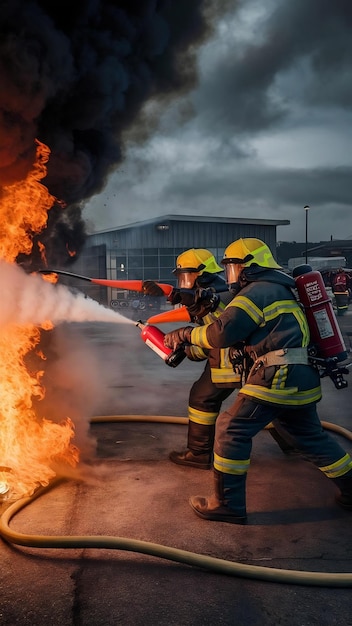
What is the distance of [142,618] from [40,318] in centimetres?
256

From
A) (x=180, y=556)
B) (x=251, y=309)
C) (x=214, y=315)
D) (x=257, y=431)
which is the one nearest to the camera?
(x=180, y=556)

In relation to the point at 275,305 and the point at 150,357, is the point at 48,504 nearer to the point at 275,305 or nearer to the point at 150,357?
the point at 275,305

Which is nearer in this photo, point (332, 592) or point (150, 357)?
point (332, 592)

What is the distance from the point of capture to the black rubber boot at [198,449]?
4.53 meters

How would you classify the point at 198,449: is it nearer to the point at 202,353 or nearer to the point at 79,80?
the point at 202,353

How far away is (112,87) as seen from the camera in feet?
13.4

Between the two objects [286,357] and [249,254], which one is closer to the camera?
[286,357]

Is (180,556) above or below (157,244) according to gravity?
below

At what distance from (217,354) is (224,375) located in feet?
0.60

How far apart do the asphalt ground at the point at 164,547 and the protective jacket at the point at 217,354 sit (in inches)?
33.0

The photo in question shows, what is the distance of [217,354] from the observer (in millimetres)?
4285

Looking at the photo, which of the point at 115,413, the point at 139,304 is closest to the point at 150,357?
the point at 115,413

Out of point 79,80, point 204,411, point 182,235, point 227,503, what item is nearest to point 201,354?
point 204,411

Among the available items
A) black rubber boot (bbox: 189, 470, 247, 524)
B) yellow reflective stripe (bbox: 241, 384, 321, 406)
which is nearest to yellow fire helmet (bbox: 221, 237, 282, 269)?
yellow reflective stripe (bbox: 241, 384, 321, 406)
